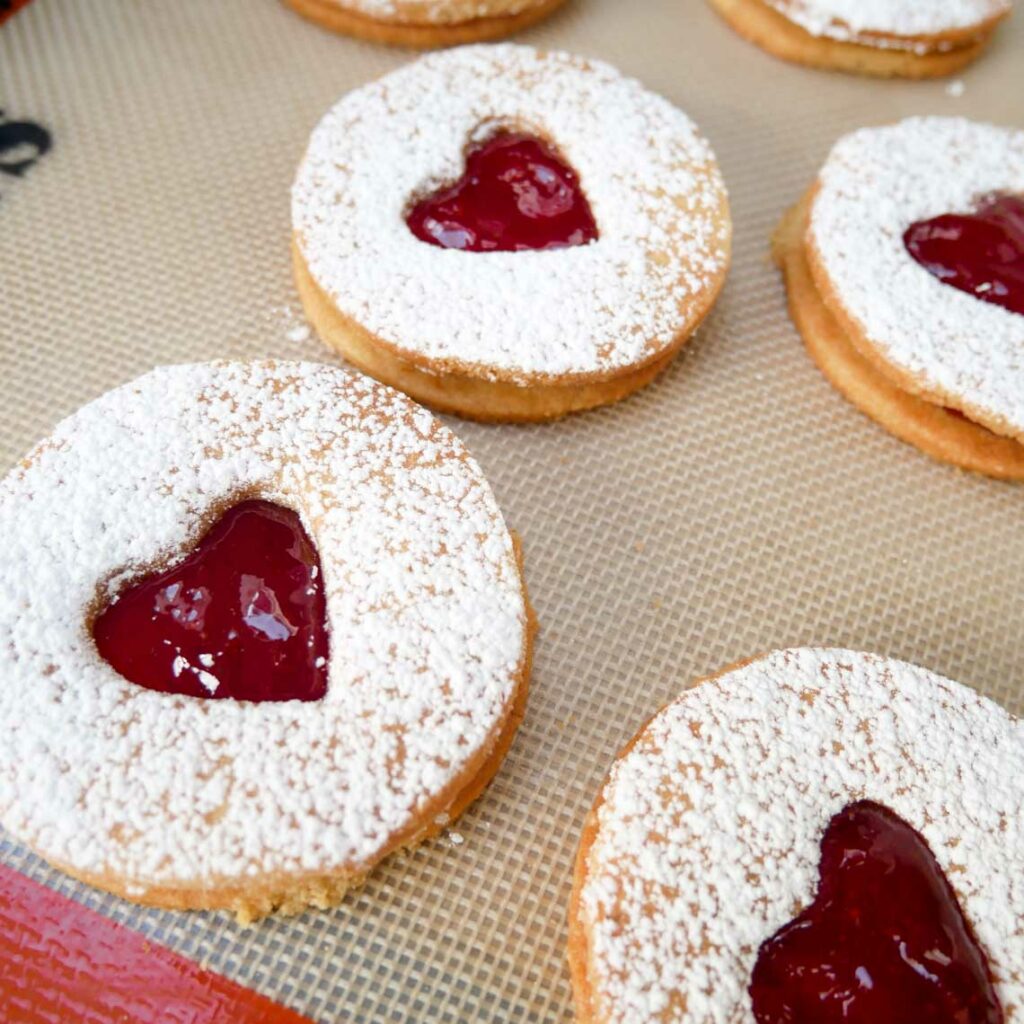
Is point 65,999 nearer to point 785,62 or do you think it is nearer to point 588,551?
point 588,551

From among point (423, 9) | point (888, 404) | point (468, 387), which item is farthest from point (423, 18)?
point (888, 404)

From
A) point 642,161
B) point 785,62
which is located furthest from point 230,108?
point 785,62

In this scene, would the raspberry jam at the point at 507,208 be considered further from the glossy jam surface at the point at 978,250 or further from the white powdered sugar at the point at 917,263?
the glossy jam surface at the point at 978,250

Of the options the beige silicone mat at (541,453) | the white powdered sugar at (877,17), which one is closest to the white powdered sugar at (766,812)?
the beige silicone mat at (541,453)

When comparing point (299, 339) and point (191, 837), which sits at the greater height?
point (299, 339)

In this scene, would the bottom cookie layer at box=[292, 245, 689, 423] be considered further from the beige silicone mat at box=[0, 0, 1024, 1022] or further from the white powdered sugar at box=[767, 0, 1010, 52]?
the white powdered sugar at box=[767, 0, 1010, 52]

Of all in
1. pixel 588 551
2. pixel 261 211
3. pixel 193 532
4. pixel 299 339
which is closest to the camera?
pixel 193 532
